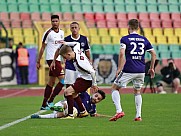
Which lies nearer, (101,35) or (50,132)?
(50,132)

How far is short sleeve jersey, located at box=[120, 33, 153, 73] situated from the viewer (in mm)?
12336

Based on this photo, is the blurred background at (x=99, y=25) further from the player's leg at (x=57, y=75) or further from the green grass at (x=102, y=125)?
the green grass at (x=102, y=125)

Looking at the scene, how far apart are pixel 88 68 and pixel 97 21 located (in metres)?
21.6

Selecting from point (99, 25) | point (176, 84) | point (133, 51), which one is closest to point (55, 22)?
point (133, 51)

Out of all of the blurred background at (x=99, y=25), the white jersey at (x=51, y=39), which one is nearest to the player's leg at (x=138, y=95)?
the white jersey at (x=51, y=39)

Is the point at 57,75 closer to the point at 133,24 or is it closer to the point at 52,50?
the point at 52,50

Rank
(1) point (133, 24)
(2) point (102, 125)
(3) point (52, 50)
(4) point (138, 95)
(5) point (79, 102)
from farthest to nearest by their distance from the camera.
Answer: (3) point (52, 50) < (5) point (79, 102) < (4) point (138, 95) < (1) point (133, 24) < (2) point (102, 125)

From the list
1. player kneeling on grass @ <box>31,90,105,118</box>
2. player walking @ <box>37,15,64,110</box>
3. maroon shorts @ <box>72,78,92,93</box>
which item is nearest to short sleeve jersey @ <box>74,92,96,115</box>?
player kneeling on grass @ <box>31,90,105,118</box>

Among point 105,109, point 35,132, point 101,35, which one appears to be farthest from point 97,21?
point 35,132

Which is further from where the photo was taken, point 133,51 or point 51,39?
point 51,39

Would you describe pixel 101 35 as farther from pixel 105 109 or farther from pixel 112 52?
pixel 105 109

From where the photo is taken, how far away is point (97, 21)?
112ft

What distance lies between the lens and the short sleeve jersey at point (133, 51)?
12.3 metres

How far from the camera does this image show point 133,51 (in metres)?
12.4
